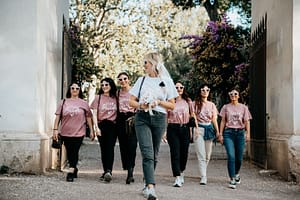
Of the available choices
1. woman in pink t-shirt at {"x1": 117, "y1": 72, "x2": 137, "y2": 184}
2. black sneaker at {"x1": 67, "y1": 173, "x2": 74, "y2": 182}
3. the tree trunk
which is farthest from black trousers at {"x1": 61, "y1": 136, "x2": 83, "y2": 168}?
the tree trunk

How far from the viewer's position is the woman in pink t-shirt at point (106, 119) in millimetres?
10883

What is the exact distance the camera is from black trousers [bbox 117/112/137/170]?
1082 cm

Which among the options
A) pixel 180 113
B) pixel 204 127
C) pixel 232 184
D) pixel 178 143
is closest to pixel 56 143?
pixel 178 143

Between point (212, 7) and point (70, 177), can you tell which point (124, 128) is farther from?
point (212, 7)

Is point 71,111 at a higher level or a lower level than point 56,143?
higher

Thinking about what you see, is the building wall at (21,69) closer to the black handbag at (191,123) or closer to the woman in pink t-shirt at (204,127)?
the black handbag at (191,123)

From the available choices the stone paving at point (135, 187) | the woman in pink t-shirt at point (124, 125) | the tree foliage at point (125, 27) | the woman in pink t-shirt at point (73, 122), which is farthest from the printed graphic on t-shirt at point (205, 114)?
the tree foliage at point (125, 27)

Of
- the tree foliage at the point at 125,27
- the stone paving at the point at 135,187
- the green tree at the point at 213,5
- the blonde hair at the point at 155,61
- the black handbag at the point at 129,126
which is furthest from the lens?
the tree foliage at the point at 125,27

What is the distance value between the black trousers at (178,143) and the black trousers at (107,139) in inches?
39.7

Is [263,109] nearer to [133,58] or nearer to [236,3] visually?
[236,3]

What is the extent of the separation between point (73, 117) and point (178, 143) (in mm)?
1949

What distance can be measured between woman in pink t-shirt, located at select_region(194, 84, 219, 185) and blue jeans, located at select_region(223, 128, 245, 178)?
18.0 inches

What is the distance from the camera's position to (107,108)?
10875mm

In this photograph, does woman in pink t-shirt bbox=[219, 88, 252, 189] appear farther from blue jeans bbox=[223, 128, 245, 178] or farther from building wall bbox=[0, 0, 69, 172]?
building wall bbox=[0, 0, 69, 172]
